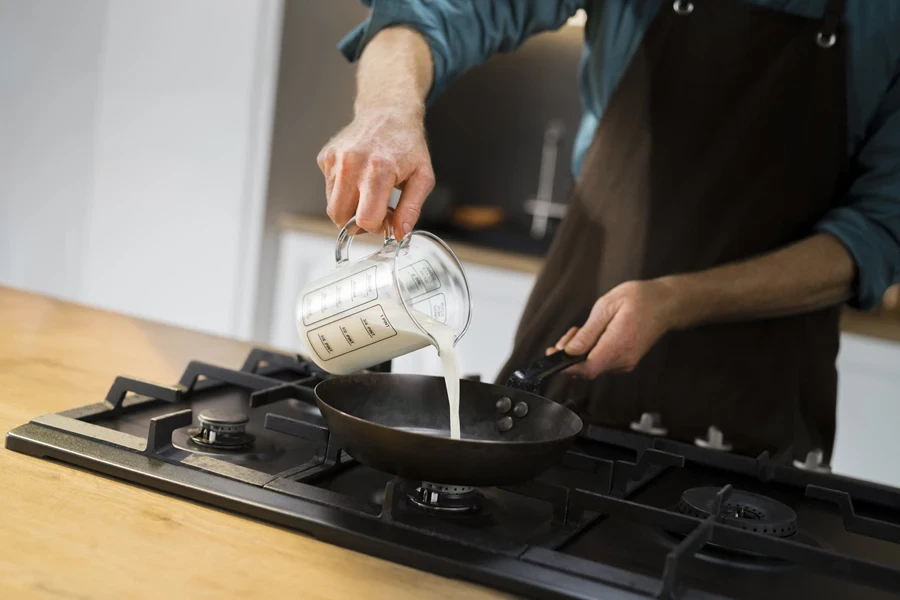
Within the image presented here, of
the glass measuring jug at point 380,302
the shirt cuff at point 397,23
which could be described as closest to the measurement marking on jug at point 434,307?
the glass measuring jug at point 380,302

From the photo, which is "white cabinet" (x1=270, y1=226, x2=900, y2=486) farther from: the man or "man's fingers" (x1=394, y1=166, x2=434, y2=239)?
"man's fingers" (x1=394, y1=166, x2=434, y2=239)

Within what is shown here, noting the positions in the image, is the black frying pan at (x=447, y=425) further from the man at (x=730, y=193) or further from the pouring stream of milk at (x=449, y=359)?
the man at (x=730, y=193)

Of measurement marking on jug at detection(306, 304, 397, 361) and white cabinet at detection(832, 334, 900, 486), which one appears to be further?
white cabinet at detection(832, 334, 900, 486)

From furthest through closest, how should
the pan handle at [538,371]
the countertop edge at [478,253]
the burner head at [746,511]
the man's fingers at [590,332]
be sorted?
the countertop edge at [478,253] → the man's fingers at [590,332] → the pan handle at [538,371] → the burner head at [746,511]

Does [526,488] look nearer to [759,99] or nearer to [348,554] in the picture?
[348,554]

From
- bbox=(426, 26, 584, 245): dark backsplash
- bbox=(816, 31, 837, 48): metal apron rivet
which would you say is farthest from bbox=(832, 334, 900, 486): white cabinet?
bbox=(426, 26, 584, 245): dark backsplash

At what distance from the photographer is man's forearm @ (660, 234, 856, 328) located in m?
1.18

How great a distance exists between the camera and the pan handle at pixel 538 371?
2.82 feet

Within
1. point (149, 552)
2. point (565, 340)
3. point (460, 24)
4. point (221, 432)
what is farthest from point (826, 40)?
point (149, 552)

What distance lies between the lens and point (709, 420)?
1345 millimetres

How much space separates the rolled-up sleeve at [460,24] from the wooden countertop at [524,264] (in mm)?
789

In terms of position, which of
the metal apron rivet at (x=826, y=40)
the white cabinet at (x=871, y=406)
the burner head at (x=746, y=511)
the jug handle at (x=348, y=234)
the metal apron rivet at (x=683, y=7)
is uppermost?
the metal apron rivet at (x=683, y=7)

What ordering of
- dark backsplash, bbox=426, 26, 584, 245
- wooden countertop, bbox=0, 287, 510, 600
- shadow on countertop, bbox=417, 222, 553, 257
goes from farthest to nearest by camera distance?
1. dark backsplash, bbox=426, 26, 584, 245
2. shadow on countertop, bbox=417, 222, 553, 257
3. wooden countertop, bbox=0, 287, 510, 600

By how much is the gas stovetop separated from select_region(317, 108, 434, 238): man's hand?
7.2 inches
